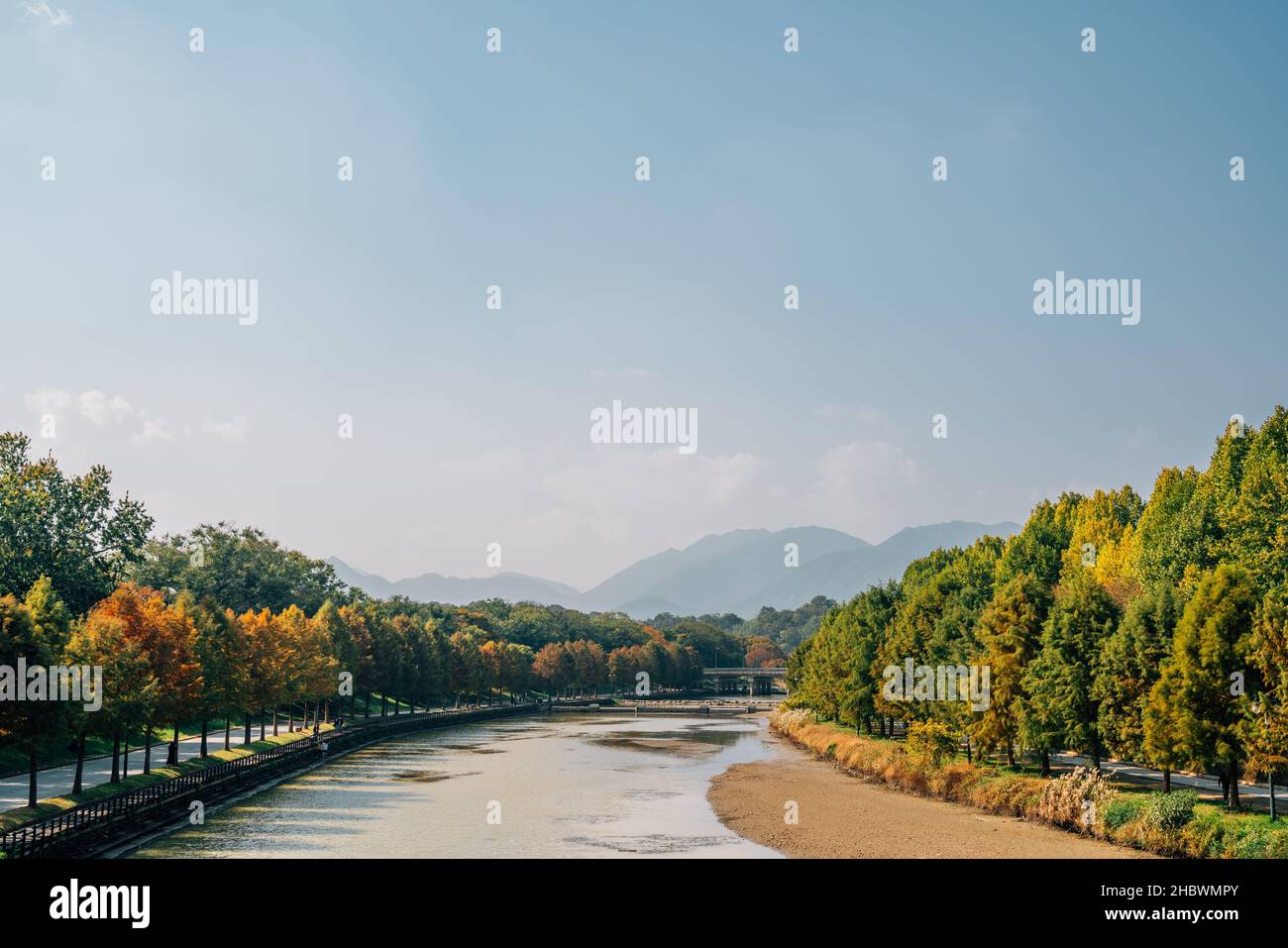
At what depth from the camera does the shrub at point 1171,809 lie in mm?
44719

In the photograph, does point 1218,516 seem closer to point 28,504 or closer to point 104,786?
point 104,786

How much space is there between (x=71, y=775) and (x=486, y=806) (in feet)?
80.9

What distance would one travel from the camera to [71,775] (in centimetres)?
6044

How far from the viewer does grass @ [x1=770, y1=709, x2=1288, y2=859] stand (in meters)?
41.0

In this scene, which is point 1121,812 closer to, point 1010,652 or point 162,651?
point 1010,652

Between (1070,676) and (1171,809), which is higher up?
(1070,676)

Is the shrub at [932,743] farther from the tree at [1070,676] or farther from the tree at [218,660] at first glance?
the tree at [218,660]

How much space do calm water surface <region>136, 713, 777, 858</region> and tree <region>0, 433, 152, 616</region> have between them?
24.3 meters

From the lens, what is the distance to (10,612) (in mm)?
46781

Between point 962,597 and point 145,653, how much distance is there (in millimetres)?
61943

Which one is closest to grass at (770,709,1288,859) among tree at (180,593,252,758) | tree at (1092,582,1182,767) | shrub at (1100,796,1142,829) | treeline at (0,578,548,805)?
shrub at (1100,796,1142,829)

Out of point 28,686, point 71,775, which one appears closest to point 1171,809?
point 28,686
